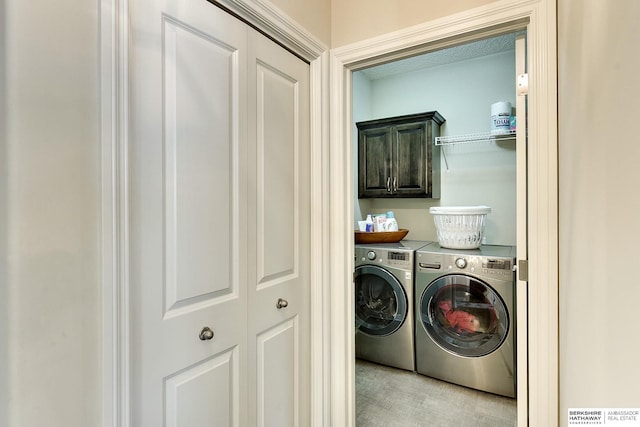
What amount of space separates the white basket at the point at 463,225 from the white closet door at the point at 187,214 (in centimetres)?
193

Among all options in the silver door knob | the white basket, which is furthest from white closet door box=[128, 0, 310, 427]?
the white basket

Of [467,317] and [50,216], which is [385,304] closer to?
[467,317]

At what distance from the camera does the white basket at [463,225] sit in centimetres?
246

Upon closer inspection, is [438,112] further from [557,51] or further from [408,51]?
[557,51]

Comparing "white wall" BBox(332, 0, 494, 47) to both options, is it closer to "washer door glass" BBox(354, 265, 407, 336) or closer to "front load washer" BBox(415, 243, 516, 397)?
"front load washer" BBox(415, 243, 516, 397)

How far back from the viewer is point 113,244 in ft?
2.40

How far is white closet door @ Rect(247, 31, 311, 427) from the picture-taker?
1.20 metres

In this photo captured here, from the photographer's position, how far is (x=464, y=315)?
2.32 meters

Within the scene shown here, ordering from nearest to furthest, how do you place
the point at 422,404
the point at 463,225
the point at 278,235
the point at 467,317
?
the point at 278,235 → the point at 422,404 → the point at 467,317 → the point at 463,225

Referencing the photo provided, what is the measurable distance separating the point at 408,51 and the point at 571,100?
2.45ft

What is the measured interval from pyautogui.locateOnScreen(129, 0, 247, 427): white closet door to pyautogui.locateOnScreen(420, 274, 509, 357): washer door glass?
5.67ft

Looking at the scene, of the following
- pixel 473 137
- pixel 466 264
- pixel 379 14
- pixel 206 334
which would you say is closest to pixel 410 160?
pixel 473 137

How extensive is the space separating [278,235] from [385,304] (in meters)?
1.68

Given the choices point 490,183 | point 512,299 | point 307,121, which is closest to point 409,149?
point 490,183
